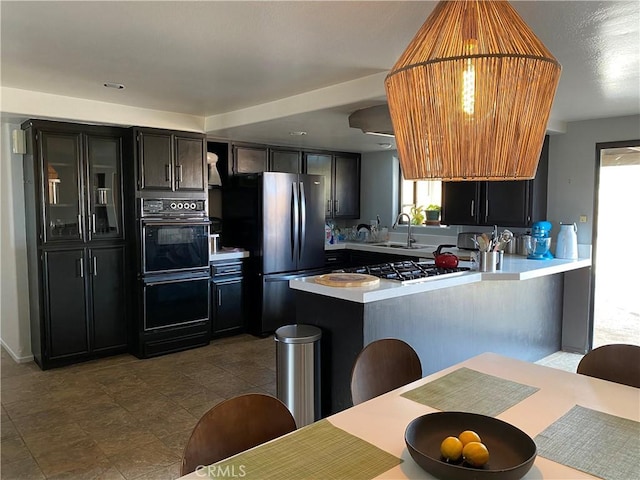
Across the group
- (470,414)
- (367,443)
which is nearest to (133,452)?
(367,443)

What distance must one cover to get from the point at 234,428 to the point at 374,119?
2597 millimetres

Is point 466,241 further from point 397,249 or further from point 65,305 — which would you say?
point 65,305

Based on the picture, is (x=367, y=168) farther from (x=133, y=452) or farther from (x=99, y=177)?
(x=133, y=452)

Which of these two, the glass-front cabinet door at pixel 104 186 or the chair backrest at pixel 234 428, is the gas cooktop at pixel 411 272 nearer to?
the chair backrest at pixel 234 428

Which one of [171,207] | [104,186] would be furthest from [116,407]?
[104,186]

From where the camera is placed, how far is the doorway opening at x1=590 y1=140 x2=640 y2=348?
4.35 m

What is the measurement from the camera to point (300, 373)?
9.39 ft

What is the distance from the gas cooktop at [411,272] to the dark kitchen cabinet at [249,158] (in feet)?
8.25

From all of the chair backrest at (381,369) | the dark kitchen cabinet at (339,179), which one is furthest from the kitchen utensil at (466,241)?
the chair backrest at (381,369)

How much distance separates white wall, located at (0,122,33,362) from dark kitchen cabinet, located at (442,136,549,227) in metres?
4.22

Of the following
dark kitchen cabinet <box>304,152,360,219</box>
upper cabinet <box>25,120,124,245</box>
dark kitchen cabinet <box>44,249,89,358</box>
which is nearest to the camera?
upper cabinet <box>25,120,124,245</box>

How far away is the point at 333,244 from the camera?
603 centimetres

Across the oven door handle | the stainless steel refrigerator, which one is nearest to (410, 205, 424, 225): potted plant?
the stainless steel refrigerator

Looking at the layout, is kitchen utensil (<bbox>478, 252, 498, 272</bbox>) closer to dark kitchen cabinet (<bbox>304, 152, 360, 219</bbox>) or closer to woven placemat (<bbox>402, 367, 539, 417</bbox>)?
woven placemat (<bbox>402, 367, 539, 417</bbox>)
